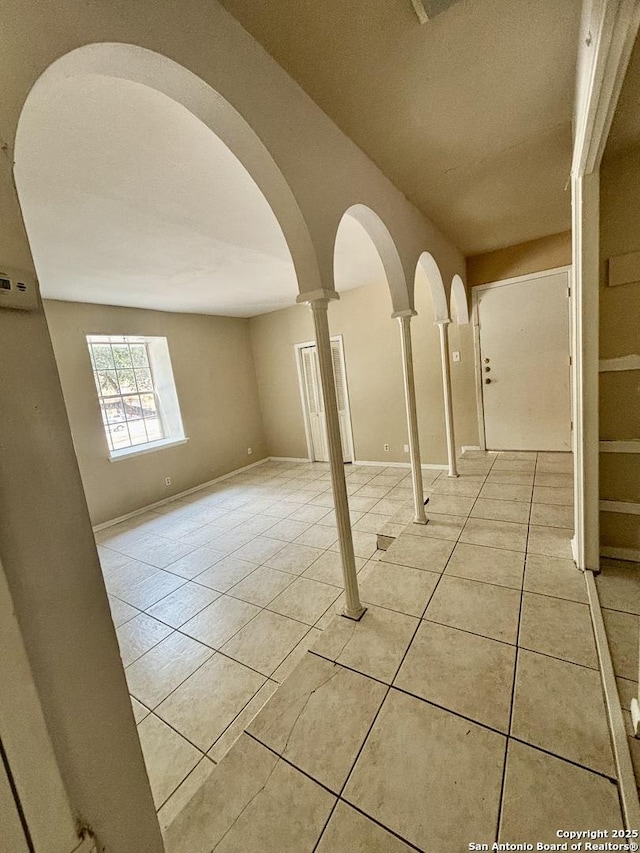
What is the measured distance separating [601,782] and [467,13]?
2.52 m

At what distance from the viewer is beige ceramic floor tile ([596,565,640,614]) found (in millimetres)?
1600

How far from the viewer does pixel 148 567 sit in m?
3.01

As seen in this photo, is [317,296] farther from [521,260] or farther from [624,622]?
[521,260]

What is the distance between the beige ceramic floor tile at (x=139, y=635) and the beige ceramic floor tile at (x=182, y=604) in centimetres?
5

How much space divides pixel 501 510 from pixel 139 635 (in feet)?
8.88

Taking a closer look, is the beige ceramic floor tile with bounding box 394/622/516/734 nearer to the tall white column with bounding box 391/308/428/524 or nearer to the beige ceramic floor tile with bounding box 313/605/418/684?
the beige ceramic floor tile with bounding box 313/605/418/684

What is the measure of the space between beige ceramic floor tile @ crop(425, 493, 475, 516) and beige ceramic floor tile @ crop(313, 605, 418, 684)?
1.25 m

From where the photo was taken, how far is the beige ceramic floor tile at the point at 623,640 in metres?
1.30

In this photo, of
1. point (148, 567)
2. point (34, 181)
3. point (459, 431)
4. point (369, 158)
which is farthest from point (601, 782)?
point (459, 431)

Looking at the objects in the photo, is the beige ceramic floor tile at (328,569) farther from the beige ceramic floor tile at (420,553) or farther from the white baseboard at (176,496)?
the white baseboard at (176,496)

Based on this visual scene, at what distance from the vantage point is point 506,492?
299 cm

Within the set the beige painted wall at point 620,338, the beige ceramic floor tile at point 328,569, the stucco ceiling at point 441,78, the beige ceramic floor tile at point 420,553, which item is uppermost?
the stucco ceiling at point 441,78

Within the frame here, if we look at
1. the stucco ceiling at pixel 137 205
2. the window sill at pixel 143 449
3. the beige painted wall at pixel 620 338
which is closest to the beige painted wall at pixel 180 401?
the window sill at pixel 143 449

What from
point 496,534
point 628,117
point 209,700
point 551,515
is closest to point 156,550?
point 209,700
